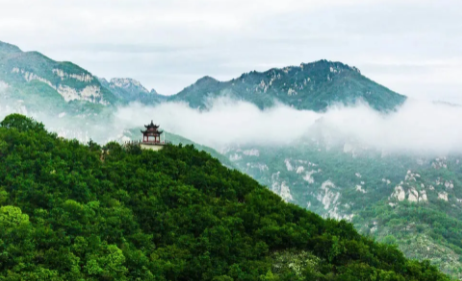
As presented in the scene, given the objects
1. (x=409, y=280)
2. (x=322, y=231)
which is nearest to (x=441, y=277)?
(x=409, y=280)

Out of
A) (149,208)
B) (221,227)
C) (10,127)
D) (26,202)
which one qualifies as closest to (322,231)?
(221,227)

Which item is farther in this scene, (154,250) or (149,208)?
(149,208)

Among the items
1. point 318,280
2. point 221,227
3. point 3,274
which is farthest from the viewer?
point 221,227

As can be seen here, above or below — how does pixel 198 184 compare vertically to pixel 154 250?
above

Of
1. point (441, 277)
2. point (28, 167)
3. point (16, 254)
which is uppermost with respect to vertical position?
point (28, 167)

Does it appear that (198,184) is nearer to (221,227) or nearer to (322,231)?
(221,227)

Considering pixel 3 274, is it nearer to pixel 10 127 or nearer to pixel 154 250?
pixel 154 250

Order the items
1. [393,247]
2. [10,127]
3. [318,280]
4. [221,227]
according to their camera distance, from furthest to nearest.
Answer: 1. [10,127]
2. [393,247]
3. [221,227]
4. [318,280]
